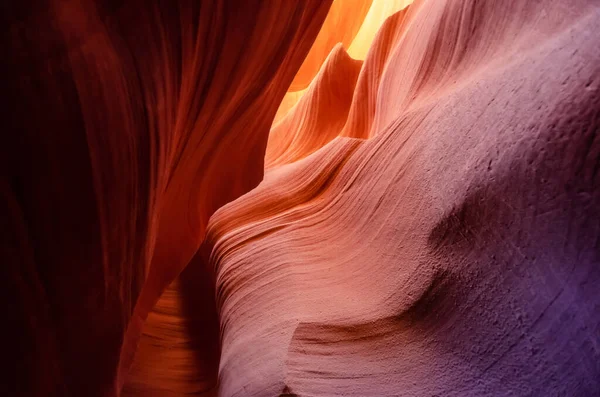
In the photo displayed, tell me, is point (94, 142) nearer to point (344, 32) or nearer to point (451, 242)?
point (451, 242)

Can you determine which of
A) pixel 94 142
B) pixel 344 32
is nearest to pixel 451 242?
pixel 94 142

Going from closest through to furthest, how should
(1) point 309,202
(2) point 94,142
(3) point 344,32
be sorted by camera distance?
(2) point 94,142, (1) point 309,202, (3) point 344,32

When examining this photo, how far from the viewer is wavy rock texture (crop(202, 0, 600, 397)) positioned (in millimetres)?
633

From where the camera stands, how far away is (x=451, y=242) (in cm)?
81

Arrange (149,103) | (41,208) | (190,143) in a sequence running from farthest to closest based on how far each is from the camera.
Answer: (190,143) → (149,103) → (41,208)

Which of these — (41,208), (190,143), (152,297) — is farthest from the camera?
(152,297)

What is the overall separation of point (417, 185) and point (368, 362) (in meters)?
0.33

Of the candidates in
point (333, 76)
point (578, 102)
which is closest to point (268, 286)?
point (578, 102)

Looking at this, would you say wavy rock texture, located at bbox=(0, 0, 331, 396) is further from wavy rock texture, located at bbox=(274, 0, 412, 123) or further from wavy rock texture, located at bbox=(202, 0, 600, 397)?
wavy rock texture, located at bbox=(274, 0, 412, 123)

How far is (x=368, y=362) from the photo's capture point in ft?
2.89

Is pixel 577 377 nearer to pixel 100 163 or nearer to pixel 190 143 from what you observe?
pixel 100 163

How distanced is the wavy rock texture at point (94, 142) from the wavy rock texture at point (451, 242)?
32 cm

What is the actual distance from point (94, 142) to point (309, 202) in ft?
2.74

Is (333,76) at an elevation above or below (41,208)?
above
